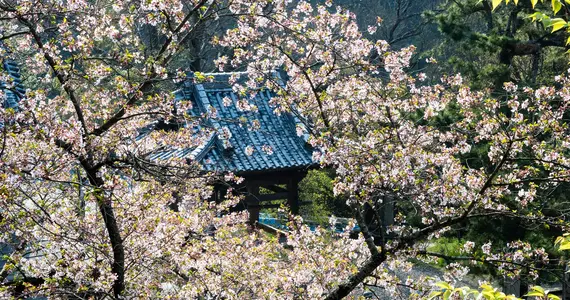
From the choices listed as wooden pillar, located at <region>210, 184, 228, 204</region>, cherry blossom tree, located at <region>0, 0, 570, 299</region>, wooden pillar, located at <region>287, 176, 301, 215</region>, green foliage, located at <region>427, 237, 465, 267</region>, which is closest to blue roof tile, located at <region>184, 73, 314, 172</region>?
wooden pillar, located at <region>210, 184, 228, 204</region>

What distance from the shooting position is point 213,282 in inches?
234

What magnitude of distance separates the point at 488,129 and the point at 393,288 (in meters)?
1.91

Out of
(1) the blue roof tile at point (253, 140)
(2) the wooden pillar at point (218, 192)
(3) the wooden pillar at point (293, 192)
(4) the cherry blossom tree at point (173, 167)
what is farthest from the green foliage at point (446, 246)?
(4) the cherry blossom tree at point (173, 167)

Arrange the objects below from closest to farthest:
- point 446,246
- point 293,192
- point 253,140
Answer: point 253,140, point 293,192, point 446,246

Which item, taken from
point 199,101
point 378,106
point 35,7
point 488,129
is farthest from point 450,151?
point 199,101

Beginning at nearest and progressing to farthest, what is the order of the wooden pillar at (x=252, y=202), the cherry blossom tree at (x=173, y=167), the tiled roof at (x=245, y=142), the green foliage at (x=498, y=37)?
the cherry blossom tree at (x=173, y=167) < the green foliage at (x=498, y=37) < the tiled roof at (x=245, y=142) < the wooden pillar at (x=252, y=202)

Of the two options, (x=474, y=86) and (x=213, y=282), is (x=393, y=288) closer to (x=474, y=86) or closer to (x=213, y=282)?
(x=213, y=282)

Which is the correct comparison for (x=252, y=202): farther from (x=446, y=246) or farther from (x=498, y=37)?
(x=498, y=37)

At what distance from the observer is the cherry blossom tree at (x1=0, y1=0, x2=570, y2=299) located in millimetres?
4621

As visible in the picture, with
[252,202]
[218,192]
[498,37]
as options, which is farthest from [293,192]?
[498,37]

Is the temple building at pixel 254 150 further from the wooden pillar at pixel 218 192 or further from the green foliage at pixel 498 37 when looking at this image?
the green foliage at pixel 498 37

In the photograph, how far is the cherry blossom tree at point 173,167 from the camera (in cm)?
462

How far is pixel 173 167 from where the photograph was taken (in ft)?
15.4

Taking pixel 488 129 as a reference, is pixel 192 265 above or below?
below
